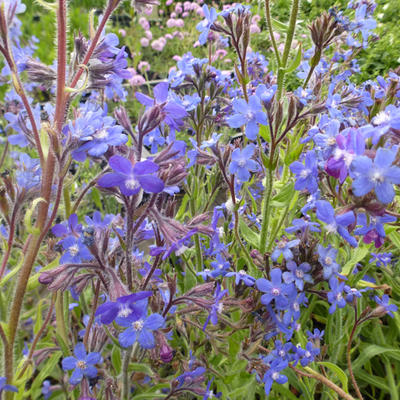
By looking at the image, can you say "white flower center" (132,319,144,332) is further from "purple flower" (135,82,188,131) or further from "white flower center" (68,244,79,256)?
"purple flower" (135,82,188,131)

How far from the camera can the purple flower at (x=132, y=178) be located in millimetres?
762

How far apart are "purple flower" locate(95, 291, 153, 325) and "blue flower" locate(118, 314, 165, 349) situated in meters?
0.03

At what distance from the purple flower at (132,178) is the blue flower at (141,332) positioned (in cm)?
30

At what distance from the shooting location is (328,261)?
1084 mm

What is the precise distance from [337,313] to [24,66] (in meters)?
1.39

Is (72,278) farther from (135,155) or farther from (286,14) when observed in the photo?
(286,14)

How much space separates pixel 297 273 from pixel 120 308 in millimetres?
515

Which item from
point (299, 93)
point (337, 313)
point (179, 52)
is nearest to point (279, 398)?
point (337, 313)

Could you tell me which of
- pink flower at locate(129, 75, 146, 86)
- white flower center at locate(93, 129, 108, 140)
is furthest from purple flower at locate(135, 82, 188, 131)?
pink flower at locate(129, 75, 146, 86)

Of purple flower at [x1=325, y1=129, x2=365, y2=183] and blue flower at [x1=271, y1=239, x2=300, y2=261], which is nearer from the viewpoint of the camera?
purple flower at [x1=325, y1=129, x2=365, y2=183]

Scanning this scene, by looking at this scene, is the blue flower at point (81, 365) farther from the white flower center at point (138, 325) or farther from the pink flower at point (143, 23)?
the pink flower at point (143, 23)

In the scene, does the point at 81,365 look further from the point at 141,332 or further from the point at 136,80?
the point at 136,80

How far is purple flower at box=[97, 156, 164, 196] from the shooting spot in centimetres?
76

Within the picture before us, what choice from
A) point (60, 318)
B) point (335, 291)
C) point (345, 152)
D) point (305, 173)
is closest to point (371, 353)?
point (335, 291)
